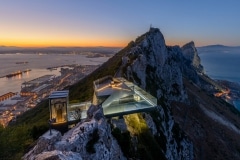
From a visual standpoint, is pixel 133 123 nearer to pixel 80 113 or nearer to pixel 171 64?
pixel 80 113

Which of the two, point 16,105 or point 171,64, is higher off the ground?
point 171,64

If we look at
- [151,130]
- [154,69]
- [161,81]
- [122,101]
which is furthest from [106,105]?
[161,81]

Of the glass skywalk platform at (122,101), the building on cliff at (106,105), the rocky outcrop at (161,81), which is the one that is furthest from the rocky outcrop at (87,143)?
the rocky outcrop at (161,81)

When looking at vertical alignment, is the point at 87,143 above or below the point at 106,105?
below

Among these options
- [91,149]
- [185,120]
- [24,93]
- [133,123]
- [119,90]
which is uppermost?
[119,90]

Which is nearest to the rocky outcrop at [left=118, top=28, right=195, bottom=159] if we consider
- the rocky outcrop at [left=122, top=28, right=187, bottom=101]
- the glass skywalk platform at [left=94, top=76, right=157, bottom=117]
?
the rocky outcrop at [left=122, top=28, right=187, bottom=101]

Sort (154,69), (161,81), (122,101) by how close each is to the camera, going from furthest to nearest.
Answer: (161,81), (154,69), (122,101)

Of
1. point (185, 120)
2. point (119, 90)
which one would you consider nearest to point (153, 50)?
point (185, 120)

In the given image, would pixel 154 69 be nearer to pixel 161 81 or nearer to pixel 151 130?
pixel 161 81

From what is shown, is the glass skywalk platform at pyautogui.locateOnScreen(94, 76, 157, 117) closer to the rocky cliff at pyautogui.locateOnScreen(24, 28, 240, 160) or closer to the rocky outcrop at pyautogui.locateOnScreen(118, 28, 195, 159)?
the rocky cliff at pyautogui.locateOnScreen(24, 28, 240, 160)
